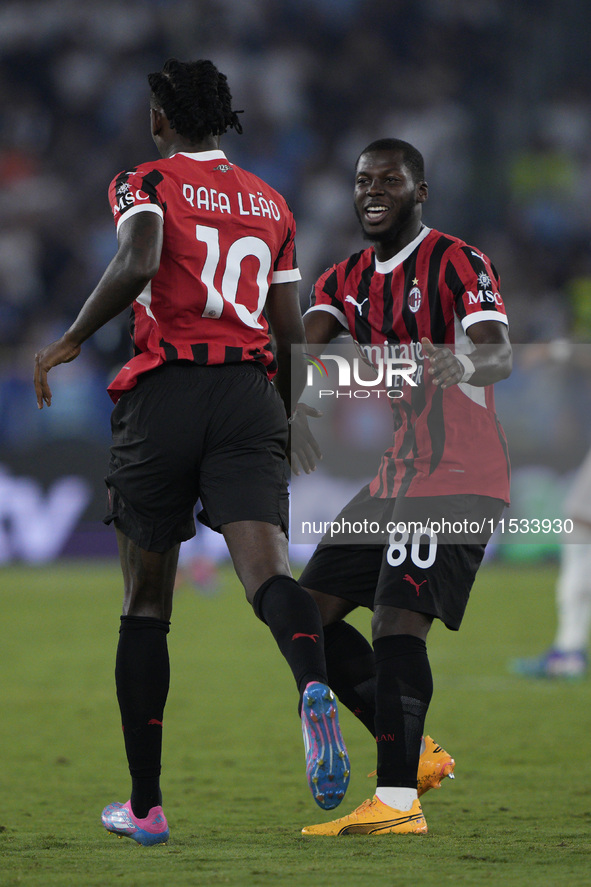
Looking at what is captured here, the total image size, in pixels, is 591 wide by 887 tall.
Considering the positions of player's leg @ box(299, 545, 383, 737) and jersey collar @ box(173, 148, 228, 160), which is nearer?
jersey collar @ box(173, 148, 228, 160)

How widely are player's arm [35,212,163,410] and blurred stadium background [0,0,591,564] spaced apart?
411 inches

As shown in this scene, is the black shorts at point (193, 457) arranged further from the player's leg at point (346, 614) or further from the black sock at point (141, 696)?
the player's leg at point (346, 614)

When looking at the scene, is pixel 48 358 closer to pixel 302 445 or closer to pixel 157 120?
pixel 157 120

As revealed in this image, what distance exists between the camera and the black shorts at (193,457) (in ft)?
9.71

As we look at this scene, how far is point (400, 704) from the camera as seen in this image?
10.4 ft

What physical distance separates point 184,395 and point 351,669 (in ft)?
3.43

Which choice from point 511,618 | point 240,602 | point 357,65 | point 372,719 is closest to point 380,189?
point 372,719

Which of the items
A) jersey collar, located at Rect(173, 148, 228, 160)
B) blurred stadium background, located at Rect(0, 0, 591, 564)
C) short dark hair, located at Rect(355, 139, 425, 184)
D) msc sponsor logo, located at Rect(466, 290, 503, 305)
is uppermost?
jersey collar, located at Rect(173, 148, 228, 160)

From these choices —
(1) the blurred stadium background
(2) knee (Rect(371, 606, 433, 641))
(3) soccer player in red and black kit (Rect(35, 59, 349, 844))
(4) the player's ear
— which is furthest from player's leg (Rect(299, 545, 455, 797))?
(1) the blurred stadium background

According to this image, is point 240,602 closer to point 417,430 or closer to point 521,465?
point 521,465

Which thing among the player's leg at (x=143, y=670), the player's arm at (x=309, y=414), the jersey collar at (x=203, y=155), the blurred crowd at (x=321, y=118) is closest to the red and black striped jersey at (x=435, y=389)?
the player's arm at (x=309, y=414)

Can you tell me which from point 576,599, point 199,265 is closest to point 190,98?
point 199,265

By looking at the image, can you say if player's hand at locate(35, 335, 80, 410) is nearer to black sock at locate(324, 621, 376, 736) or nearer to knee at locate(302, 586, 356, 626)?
knee at locate(302, 586, 356, 626)

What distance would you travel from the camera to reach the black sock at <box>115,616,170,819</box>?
10.1 ft
